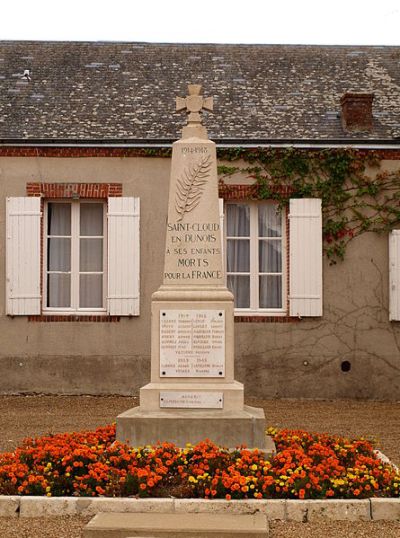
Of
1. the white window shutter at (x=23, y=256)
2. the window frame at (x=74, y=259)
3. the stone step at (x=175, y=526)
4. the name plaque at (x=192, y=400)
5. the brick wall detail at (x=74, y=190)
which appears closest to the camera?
the stone step at (x=175, y=526)

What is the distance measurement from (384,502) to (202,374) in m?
2.16

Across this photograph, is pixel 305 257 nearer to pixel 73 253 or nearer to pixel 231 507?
pixel 73 253

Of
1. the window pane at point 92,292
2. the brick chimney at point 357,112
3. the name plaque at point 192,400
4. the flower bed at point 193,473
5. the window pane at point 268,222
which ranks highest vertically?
the brick chimney at point 357,112

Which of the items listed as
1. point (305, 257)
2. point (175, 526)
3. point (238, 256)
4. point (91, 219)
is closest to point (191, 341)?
point (175, 526)

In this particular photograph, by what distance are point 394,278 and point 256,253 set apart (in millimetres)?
2017

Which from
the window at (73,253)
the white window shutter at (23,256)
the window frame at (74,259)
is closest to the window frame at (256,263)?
the window at (73,253)

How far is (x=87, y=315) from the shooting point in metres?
12.9

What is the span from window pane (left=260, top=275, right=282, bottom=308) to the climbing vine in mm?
867

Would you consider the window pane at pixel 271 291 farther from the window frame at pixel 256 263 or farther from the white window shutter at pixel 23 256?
the white window shutter at pixel 23 256

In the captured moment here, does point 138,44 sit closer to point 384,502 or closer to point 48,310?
point 48,310

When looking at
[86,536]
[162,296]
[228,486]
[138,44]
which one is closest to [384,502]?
[228,486]

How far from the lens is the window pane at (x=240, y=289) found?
1316 centimetres

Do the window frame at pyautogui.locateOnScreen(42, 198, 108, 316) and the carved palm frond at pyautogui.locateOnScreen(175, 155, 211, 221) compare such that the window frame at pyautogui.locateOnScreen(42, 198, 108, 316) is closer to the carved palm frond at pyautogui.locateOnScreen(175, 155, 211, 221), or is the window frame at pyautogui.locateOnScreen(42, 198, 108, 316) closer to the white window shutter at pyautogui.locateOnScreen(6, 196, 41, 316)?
the white window shutter at pyautogui.locateOnScreen(6, 196, 41, 316)

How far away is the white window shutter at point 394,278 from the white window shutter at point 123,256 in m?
3.62
